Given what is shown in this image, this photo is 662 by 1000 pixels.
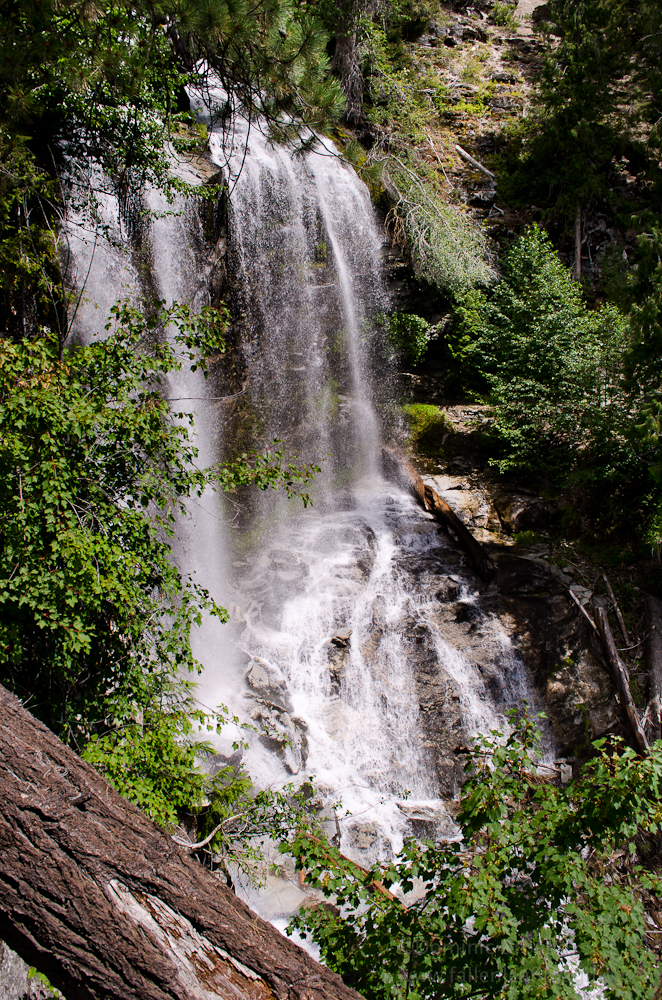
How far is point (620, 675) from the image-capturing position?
23.8ft

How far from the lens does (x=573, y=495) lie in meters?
9.16

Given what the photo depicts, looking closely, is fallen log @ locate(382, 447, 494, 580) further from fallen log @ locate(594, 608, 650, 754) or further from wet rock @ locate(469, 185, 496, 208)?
wet rock @ locate(469, 185, 496, 208)

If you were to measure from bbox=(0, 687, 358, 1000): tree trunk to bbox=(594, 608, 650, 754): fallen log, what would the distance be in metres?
6.43

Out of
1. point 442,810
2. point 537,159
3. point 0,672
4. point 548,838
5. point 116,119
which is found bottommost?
point 442,810

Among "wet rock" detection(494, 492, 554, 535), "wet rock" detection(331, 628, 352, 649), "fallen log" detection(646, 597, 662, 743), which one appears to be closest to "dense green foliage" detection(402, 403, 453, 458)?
"wet rock" detection(494, 492, 554, 535)

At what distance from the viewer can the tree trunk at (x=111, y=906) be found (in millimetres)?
1452

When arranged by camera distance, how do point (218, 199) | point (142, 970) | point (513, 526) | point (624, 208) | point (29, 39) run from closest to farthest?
point (142, 970)
point (29, 39)
point (513, 526)
point (218, 199)
point (624, 208)

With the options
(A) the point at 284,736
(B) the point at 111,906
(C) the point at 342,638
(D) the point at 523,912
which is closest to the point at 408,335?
(C) the point at 342,638

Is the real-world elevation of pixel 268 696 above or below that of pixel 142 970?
below

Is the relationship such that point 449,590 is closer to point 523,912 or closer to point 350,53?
point 523,912

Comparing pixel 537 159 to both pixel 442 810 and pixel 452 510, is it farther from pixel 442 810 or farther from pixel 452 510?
pixel 442 810

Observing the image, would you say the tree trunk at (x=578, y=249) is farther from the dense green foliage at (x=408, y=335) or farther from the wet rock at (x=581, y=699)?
the wet rock at (x=581, y=699)

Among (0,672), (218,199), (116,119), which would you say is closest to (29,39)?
(116,119)

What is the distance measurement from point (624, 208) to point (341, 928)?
14493mm
